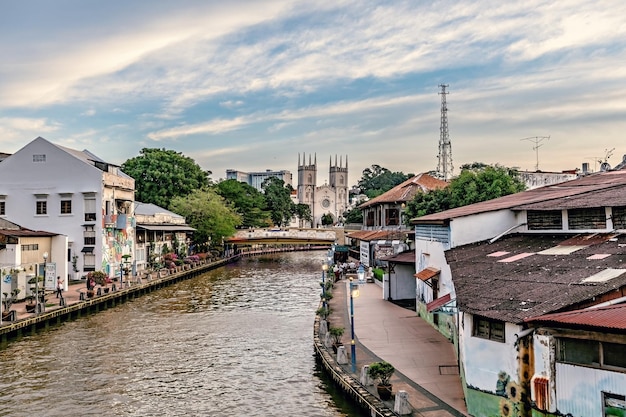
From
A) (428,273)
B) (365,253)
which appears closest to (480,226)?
(428,273)

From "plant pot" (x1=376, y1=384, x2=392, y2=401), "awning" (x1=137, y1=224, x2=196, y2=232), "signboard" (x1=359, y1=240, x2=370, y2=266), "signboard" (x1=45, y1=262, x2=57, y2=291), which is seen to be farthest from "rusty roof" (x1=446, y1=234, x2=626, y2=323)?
"awning" (x1=137, y1=224, x2=196, y2=232)

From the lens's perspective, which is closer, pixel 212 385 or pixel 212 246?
pixel 212 385

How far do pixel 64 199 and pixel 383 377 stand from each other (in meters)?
40.3

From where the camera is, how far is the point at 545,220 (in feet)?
65.6

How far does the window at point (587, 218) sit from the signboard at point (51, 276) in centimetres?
3170

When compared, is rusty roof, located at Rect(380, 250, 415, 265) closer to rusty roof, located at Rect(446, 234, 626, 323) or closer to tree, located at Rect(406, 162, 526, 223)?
tree, located at Rect(406, 162, 526, 223)

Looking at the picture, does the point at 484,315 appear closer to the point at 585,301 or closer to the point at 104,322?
the point at 585,301

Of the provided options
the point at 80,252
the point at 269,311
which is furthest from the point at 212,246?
the point at 269,311

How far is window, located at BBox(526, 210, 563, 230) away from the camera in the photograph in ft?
63.7

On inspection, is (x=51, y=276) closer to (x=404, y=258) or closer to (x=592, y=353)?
(x=404, y=258)

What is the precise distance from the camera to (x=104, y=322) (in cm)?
3347

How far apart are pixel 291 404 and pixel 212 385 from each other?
141 inches

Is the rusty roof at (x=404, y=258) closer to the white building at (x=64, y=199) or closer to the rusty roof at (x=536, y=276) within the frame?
the rusty roof at (x=536, y=276)

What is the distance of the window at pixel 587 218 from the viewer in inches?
703
